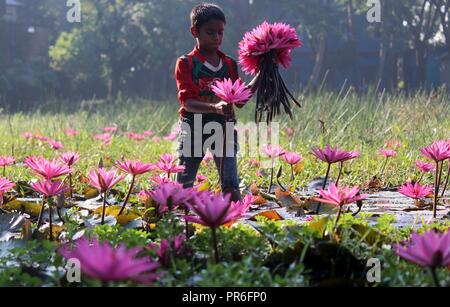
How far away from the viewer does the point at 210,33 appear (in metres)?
3.49

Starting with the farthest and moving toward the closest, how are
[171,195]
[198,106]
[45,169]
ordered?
[198,106], [45,169], [171,195]

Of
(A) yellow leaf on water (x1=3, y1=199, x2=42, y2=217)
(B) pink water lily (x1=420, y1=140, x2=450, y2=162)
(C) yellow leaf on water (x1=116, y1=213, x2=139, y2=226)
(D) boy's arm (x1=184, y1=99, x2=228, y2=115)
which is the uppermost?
(D) boy's arm (x1=184, y1=99, x2=228, y2=115)

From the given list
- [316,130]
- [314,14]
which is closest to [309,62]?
[314,14]

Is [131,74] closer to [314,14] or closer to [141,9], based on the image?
[141,9]

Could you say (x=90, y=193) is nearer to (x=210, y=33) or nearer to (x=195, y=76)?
(x=195, y=76)

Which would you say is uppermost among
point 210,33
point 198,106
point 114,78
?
point 210,33

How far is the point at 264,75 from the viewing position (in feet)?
9.91

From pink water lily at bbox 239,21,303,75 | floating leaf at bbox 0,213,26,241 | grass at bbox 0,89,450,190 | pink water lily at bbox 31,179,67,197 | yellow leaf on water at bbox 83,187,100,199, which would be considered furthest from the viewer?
grass at bbox 0,89,450,190

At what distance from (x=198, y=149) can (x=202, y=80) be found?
1.23 ft

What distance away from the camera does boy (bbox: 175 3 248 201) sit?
348 cm

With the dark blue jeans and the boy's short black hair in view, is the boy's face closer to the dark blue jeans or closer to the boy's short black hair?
the boy's short black hair

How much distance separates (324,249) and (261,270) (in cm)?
19

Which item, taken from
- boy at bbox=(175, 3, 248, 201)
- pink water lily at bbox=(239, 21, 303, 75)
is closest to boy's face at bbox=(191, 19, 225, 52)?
boy at bbox=(175, 3, 248, 201)

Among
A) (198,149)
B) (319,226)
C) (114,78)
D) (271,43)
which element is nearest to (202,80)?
(198,149)
